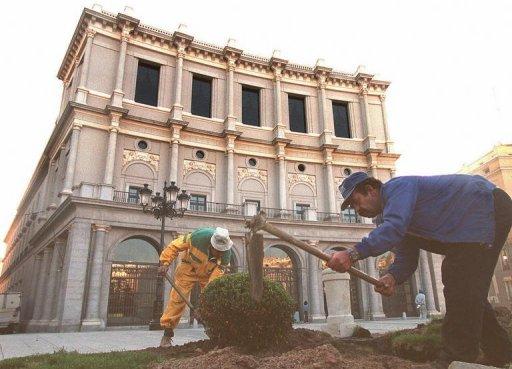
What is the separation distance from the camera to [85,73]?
2164cm

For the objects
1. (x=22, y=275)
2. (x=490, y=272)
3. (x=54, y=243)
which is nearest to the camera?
(x=490, y=272)

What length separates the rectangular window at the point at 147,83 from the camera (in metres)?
23.3

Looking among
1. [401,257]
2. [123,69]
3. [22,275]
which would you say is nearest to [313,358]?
[401,257]

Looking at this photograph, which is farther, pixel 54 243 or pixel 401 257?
pixel 54 243

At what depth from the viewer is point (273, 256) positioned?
71.8 feet

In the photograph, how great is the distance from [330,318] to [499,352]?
5.77m

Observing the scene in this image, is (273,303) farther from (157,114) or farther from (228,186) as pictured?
(157,114)

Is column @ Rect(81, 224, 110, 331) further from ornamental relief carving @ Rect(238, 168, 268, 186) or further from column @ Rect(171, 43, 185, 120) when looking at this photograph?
ornamental relief carving @ Rect(238, 168, 268, 186)

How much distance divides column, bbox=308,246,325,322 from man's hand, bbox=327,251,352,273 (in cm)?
1881

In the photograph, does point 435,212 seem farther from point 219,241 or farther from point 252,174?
point 252,174

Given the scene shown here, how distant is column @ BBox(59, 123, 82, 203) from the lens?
1908 cm

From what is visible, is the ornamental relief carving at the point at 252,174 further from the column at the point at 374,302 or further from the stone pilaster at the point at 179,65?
the column at the point at 374,302

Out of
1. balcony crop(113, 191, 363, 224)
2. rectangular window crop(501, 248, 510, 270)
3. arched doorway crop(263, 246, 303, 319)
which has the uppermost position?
balcony crop(113, 191, 363, 224)

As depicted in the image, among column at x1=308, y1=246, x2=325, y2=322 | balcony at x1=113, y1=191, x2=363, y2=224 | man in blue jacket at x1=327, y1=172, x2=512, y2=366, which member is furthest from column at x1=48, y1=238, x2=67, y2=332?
man in blue jacket at x1=327, y1=172, x2=512, y2=366
